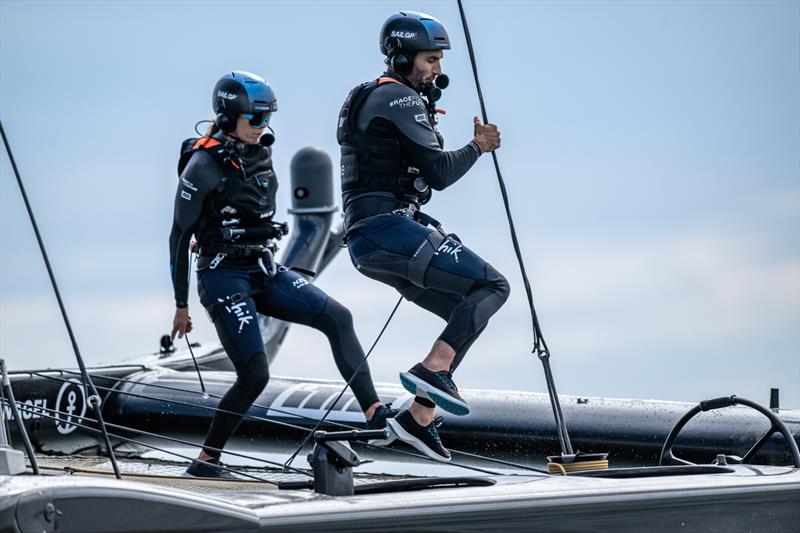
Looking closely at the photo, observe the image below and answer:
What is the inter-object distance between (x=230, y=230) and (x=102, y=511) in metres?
2.73

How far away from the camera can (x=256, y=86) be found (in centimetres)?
569

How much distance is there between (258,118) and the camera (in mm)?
5719

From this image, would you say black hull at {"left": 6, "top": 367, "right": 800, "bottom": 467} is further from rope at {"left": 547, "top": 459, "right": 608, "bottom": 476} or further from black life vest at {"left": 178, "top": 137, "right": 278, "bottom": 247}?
rope at {"left": 547, "top": 459, "right": 608, "bottom": 476}

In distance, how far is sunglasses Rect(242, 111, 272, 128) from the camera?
18.7 feet

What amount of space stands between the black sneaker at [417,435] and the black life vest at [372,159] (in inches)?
33.5

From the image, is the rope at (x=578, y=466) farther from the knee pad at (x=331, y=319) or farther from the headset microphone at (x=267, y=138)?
the headset microphone at (x=267, y=138)

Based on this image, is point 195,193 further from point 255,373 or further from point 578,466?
point 578,466

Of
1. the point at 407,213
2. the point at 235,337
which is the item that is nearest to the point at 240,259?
the point at 235,337

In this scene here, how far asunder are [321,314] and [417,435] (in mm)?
1143

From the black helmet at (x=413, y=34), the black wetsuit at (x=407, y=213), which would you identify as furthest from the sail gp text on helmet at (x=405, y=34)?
the black wetsuit at (x=407, y=213)

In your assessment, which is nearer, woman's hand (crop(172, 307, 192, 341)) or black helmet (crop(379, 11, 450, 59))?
black helmet (crop(379, 11, 450, 59))

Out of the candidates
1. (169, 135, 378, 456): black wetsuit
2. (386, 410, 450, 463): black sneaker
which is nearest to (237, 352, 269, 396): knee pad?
(169, 135, 378, 456): black wetsuit

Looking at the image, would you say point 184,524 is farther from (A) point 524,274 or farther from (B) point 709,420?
(B) point 709,420

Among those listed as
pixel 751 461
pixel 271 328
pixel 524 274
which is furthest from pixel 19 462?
pixel 271 328
